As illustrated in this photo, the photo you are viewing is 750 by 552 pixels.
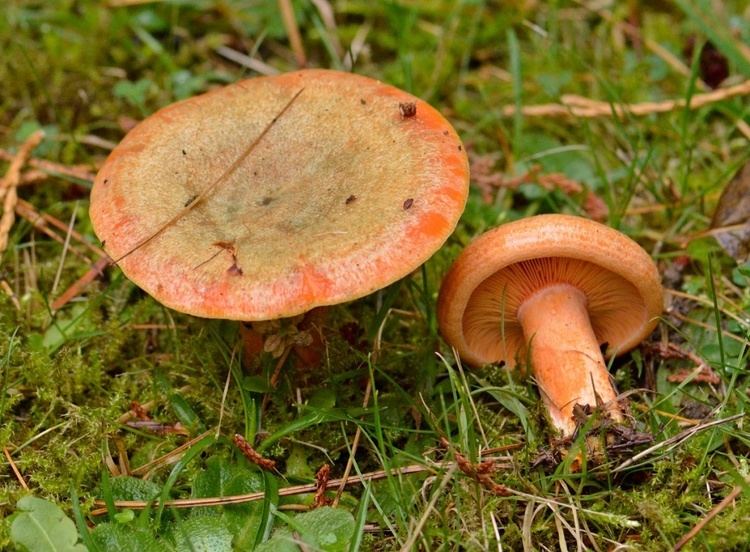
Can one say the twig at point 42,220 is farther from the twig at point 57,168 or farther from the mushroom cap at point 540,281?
the mushroom cap at point 540,281

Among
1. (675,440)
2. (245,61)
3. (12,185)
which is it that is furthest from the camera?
(245,61)

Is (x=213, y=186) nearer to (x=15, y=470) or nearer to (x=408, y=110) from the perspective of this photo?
(x=408, y=110)

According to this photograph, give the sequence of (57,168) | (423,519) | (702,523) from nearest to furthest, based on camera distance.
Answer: (423,519)
(702,523)
(57,168)

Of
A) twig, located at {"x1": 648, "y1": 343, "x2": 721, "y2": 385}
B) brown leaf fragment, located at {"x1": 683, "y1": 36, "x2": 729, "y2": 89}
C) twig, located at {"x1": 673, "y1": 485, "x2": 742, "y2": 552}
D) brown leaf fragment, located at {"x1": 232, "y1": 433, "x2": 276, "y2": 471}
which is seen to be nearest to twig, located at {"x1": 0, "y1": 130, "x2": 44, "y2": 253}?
brown leaf fragment, located at {"x1": 232, "y1": 433, "x2": 276, "y2": 471}

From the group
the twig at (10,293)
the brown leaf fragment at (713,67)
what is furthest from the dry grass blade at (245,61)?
the brown leaf fragment at (713,67)

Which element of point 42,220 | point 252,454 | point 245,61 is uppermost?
point 245,61

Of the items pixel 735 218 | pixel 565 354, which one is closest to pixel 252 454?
pixel 565 354
